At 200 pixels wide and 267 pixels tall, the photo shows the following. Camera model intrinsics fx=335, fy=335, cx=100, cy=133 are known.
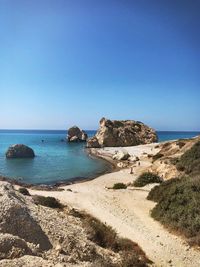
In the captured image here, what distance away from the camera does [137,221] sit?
66.4ft

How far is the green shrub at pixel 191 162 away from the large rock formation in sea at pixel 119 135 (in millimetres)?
63393

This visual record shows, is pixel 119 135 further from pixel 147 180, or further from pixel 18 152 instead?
pixel 147 180

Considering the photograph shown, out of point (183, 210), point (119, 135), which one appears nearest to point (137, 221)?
point (183, 210)

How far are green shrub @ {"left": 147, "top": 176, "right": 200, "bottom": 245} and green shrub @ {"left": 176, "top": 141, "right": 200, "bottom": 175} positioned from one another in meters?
7.72

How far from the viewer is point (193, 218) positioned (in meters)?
18.2

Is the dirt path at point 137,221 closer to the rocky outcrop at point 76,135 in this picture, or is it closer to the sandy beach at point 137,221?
the sandy beach at point 137,221

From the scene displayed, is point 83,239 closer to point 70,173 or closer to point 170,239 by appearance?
point 170,239

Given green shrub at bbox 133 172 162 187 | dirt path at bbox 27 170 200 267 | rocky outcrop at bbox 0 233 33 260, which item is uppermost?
rocky outcrop at bbox 0 233 33 260

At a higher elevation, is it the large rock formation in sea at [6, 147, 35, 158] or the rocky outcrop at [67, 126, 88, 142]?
the rocky outcrop at [67, 126, 88, 142]

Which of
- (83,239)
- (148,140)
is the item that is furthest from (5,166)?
(148,140)

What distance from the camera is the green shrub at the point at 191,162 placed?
31.0 metres

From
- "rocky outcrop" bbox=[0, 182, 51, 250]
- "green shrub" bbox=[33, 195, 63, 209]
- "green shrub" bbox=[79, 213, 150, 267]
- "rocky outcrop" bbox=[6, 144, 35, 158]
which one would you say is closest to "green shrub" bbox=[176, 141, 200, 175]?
"green shrub" bbox=[33, 195, 63, 209]

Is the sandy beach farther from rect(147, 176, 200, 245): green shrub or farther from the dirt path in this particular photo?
rect(147, 176, 200, 245): green shrub

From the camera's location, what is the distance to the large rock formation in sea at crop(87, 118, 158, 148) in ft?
327
